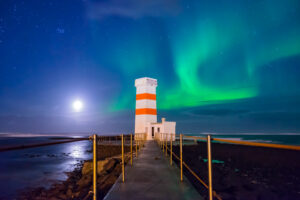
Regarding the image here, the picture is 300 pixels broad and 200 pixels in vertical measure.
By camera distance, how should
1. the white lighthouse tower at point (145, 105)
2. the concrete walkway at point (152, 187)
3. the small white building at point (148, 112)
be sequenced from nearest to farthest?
1. the concrete walkway at point (152, 187)
2. the small white building at point (148, 112)
3. the white lighthouse tower at point (145, 105)

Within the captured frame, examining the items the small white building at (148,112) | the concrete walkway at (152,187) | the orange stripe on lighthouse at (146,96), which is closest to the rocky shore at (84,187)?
the concrete walkway at (152,187)

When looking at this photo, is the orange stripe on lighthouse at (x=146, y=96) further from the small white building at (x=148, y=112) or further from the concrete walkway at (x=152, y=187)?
the concrete walkway at (x=152, y=187)

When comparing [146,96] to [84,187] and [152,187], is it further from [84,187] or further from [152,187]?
[152,187]

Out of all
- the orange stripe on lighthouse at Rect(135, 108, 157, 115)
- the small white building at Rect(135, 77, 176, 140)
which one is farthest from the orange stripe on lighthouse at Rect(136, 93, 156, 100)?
the orange stripe on lighthouse at Rect(135, 108, 157, 115)

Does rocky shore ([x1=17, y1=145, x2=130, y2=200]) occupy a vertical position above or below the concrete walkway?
below

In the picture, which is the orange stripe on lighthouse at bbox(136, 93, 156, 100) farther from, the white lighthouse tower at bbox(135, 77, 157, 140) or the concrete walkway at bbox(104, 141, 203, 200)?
the concrete walkway at bbox(104, 141, 203, 200)

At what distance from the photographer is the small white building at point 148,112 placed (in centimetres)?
1708

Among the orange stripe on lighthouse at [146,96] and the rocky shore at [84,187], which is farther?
the orange stripe on lighthouse at [146,96]

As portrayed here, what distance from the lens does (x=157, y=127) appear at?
16984mm

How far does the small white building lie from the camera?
56.0ft

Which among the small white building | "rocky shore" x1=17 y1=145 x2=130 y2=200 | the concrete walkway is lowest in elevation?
"rocky shore" x1=17 y1=145 x2=130 y2=200

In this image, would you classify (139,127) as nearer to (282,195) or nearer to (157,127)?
(157,127)

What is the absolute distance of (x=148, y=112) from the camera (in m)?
17.3

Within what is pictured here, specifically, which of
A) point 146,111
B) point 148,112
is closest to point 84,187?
point 146,111
